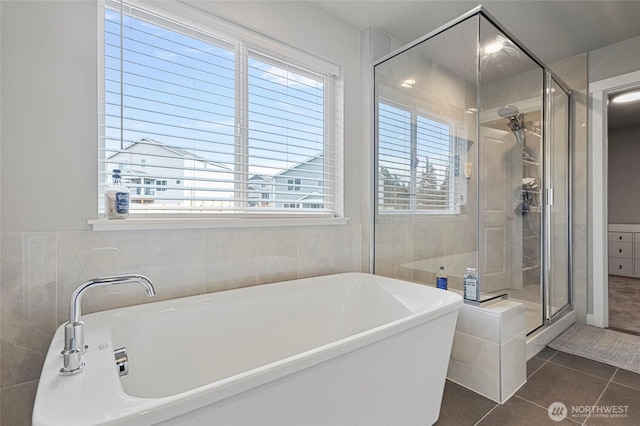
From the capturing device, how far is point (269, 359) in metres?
1.68

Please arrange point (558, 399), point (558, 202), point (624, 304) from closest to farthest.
Answer: point (558, 399), point (558, 202), point (624, 304)

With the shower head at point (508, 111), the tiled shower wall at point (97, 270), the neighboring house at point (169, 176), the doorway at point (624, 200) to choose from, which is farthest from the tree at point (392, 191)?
the doorway at point (624, 200)

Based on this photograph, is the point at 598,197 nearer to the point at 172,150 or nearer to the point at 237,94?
the point at 237,94

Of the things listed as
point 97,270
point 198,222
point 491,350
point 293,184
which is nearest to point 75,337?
point 97,270

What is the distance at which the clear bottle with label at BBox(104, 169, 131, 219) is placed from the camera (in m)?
1.46

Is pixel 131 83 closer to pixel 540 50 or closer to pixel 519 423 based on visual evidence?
pixel 519 423

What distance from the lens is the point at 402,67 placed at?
8.13 ft

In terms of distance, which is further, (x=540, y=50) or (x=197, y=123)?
(x=540, y=50)

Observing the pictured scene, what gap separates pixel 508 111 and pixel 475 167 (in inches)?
36.1

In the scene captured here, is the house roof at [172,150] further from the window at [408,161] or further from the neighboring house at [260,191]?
the window at [408,161]

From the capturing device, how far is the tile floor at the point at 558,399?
163 centimetres

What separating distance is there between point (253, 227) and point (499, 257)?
6.42ft

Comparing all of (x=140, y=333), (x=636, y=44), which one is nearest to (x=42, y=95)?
(x=140, y=333)

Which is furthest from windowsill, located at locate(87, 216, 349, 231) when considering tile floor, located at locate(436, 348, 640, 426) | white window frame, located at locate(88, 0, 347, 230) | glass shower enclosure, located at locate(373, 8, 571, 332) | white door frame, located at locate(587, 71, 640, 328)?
white door frame, located at locate(587, 71, 640, 328)
